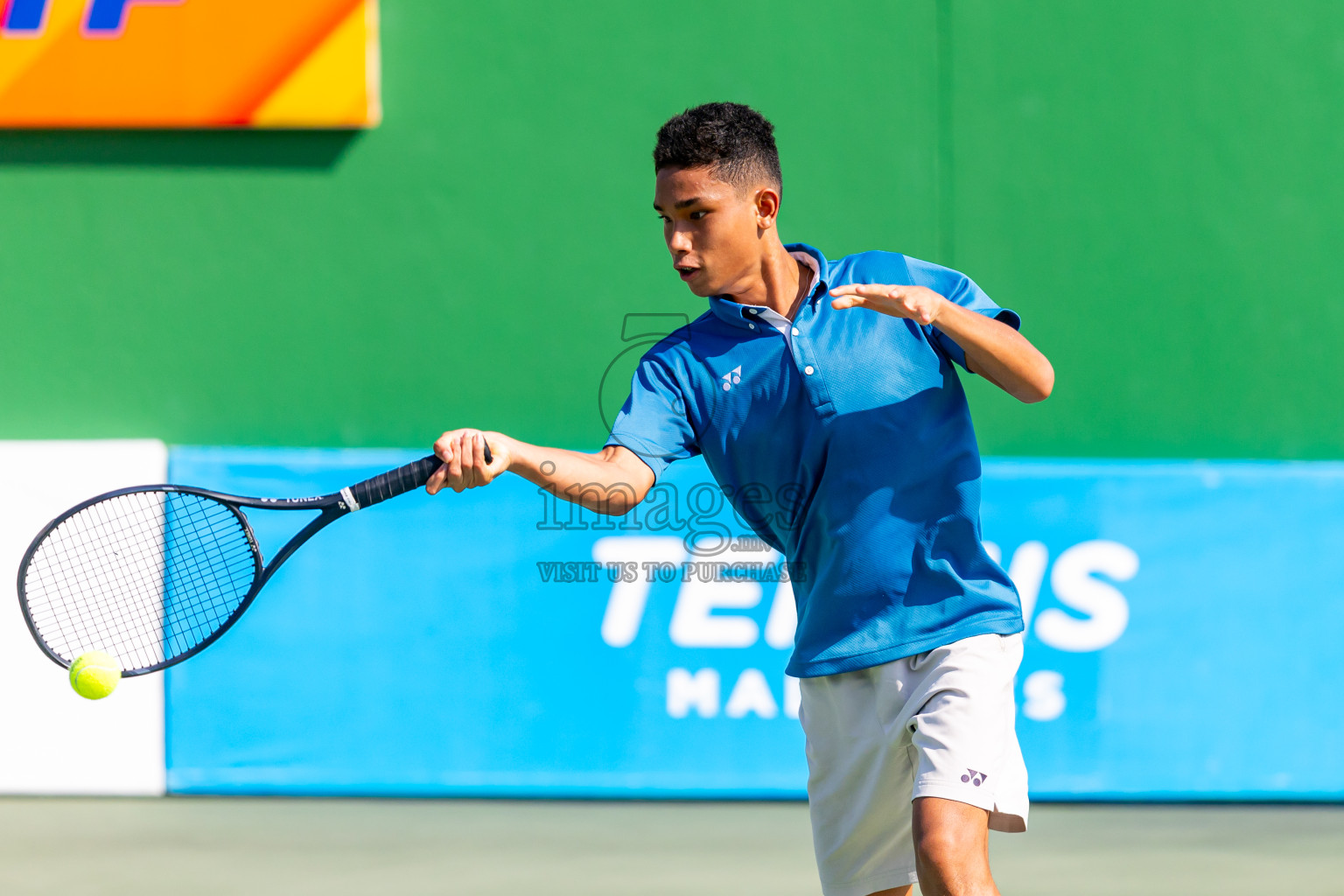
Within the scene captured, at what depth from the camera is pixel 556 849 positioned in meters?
3.67

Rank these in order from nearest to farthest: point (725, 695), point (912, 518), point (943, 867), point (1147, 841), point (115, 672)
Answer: point (943, 867) → point (912, 518) → point (115, 672) → point (1147, 841) → point (725, 695)

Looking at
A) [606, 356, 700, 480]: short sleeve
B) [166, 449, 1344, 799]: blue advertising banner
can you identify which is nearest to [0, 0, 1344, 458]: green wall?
[166, 449, 1344, 799]: blue advertising banner

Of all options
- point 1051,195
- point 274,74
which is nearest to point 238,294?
point 274,74

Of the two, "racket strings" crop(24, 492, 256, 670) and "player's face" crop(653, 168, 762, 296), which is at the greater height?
"player's face" crop(653, 168, 762, 296)

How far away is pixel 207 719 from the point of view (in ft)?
13.6

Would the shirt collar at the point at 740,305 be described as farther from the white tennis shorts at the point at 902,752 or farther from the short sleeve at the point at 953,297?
the white tennis shorts at the point at 902,752

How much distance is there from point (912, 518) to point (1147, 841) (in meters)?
2.07

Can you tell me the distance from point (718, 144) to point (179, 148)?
2.90 metres

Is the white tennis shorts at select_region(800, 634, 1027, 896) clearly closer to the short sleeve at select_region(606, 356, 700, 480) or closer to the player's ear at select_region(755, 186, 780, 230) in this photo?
the short sleeve at select_region(606, 356, 700, 480)

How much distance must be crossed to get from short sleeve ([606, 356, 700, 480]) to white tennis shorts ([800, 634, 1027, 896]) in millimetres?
494

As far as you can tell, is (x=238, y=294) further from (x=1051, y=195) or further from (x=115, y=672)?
(x=1051, y=195)

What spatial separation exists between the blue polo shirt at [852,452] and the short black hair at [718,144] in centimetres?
23

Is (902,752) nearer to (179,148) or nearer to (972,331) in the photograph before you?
(972,331)

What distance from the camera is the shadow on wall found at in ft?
14.7
